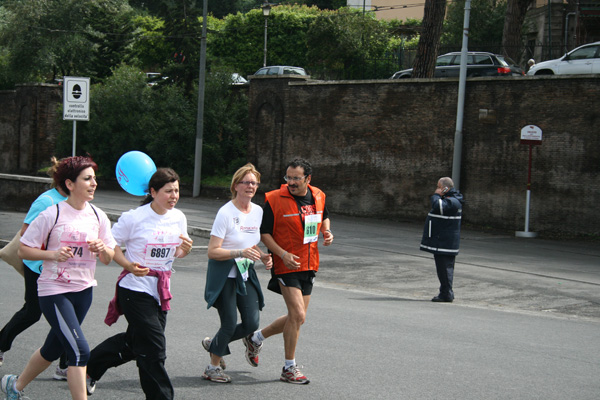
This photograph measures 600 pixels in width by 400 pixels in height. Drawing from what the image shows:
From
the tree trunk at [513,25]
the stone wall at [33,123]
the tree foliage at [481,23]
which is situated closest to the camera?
the tree trunk at [513,25]

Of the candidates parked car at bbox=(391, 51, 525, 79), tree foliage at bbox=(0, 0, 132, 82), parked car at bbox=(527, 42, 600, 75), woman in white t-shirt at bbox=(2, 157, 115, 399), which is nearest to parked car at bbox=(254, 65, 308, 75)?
parked car at bbox=(391, 51, 525, 79)

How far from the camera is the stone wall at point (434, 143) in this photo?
70.3ft

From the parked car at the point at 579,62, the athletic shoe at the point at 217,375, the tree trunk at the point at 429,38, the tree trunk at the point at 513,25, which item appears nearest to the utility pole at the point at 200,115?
the tree trunk at the point at 429,38

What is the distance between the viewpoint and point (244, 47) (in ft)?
160

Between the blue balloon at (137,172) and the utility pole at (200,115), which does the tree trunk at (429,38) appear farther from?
the blue balloon at (137,172)

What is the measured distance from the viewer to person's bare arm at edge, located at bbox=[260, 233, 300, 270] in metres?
6.18

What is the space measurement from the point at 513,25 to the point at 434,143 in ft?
32.6

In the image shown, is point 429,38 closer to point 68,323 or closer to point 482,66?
point 482,66

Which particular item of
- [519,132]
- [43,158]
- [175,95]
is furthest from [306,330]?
[43,158]

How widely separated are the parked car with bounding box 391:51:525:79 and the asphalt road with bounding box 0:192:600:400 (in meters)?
13.5

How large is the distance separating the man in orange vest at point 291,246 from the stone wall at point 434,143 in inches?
658

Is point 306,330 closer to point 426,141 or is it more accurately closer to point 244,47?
point 426,141

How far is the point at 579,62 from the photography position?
25.4m

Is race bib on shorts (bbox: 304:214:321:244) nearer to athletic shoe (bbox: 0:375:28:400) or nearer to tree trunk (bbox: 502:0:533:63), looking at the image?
athletic shoe (bbox: 0:375:28:400)
